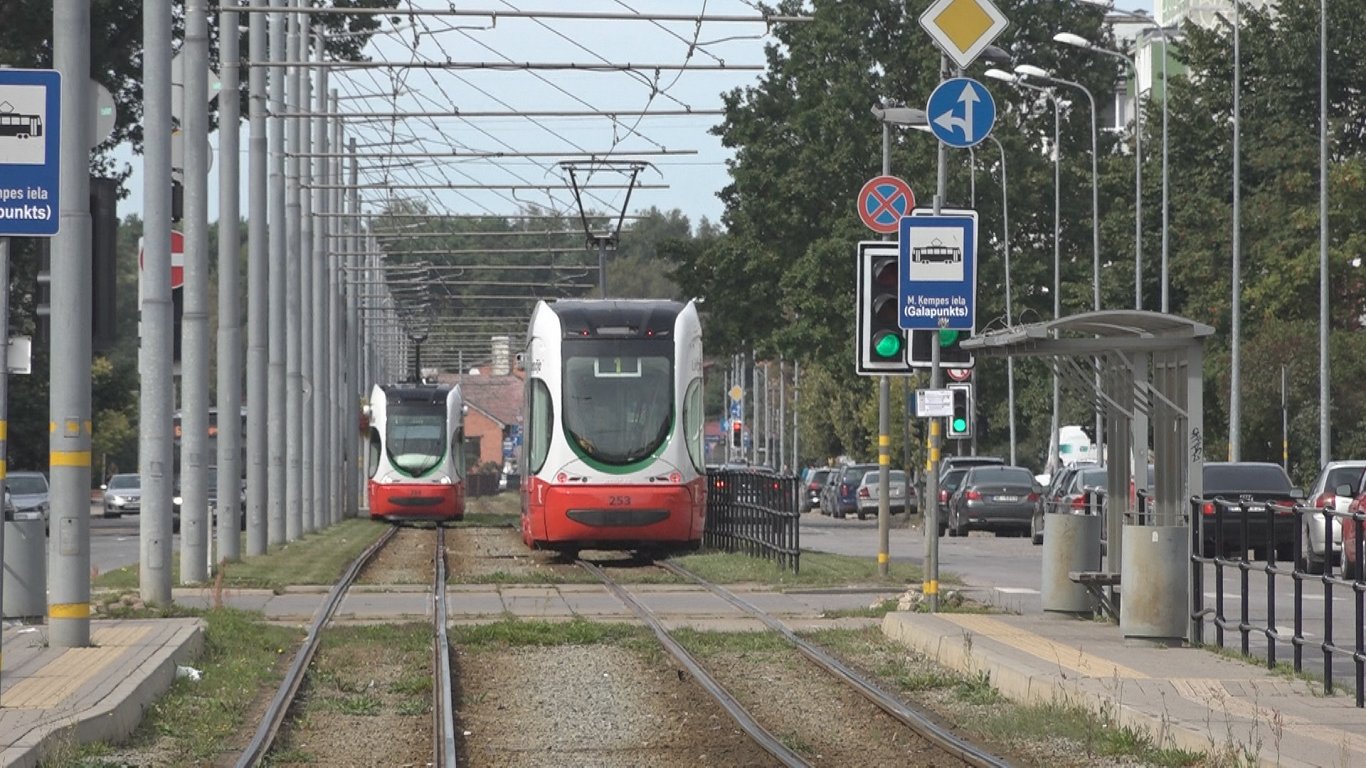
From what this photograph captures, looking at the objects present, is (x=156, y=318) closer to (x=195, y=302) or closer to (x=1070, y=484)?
(x=195, y=302)

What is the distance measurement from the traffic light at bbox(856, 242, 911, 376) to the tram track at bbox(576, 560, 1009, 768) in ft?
8.23

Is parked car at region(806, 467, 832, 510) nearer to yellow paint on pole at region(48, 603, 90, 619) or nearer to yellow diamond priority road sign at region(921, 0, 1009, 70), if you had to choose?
yellow diamond priority road sign at region(921, 0, 1009, 70)

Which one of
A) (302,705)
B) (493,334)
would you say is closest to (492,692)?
(302,705)

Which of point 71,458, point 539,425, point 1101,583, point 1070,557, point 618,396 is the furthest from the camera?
point 539,425

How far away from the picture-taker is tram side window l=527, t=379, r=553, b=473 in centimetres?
3081

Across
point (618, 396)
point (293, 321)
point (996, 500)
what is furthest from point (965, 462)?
point (618, 396)

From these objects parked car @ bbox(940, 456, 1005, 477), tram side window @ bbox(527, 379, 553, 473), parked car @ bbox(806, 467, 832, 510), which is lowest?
parked car @ bbox(806, 467, 832, 510)

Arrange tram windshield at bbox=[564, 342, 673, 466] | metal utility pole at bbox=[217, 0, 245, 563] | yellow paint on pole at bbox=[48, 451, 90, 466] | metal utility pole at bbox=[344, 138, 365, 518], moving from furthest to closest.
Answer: metal utility pole at bbox=[344, 138, 365, 518] < metal utility pole at bbox=[217, 0, 245, 563] < tram windshield at bbox=[564, 342, 673, 466] < yellow paint on pole at bbox=[48, 451, 90, 466]

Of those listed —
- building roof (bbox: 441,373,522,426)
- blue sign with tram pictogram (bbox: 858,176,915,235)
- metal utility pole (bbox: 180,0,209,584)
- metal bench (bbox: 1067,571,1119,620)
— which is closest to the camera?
metal bench (bbox: 1067,571,1119,620)

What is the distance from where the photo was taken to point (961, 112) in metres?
19.4

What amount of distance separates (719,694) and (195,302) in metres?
13.9

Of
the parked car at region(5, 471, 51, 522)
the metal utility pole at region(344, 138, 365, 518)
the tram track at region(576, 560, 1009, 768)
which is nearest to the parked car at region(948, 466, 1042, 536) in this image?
the parked car at region(5, 471, 51, 522)

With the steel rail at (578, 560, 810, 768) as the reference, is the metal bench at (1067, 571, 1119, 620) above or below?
above

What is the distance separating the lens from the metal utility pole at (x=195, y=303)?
1025 inches
